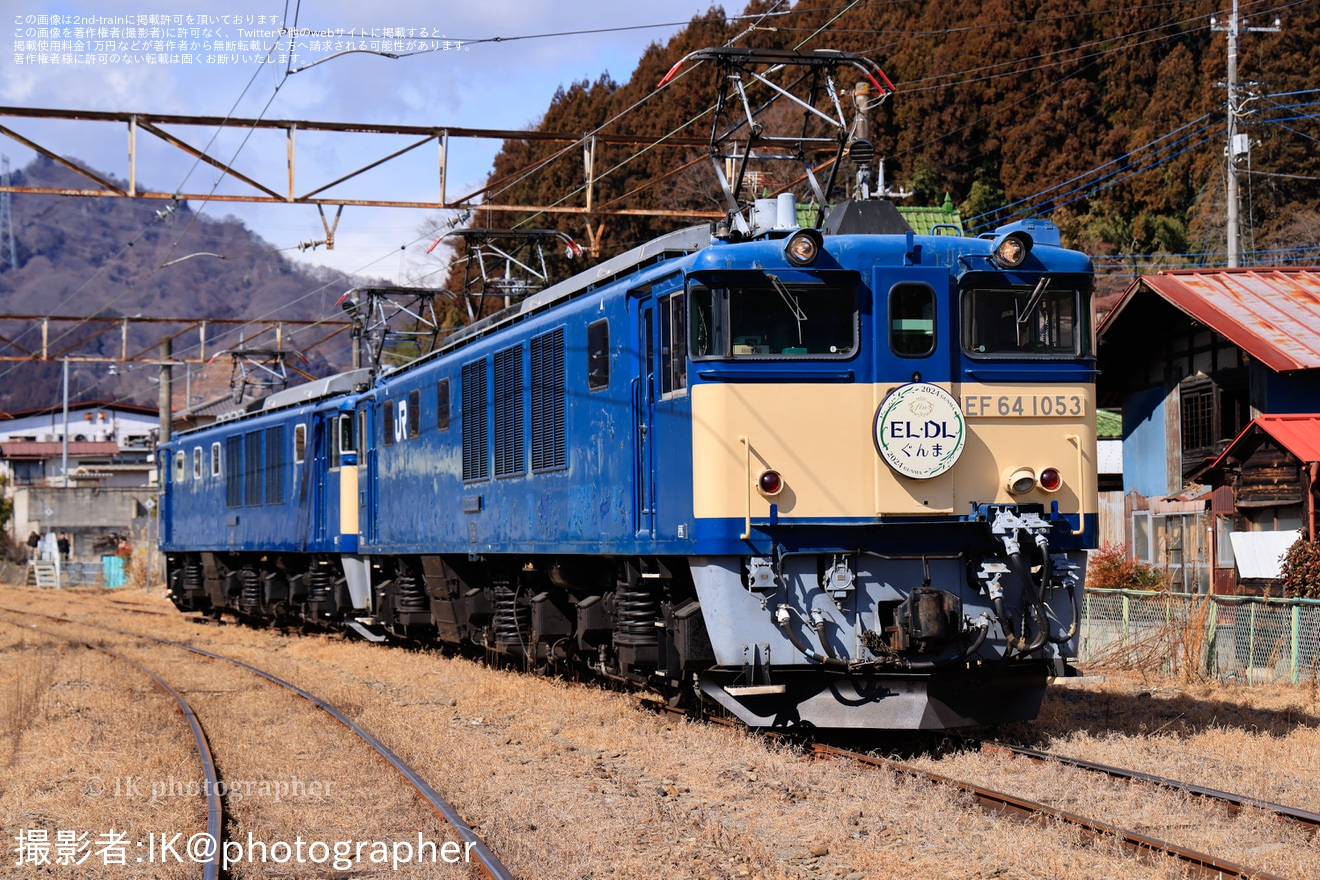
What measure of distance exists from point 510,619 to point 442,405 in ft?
9.86

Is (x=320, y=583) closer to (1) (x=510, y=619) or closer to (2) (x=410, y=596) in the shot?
(2) (x=410, y=596)

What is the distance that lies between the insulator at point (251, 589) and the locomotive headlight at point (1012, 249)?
A: 62.7 feet

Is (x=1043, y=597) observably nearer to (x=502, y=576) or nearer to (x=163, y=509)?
(x=502, y=576)

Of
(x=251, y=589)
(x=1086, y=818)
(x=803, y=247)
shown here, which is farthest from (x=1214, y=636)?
(x=251, y=589)

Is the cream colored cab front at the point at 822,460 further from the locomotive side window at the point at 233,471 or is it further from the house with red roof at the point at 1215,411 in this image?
the locomotive side window at the point at 233,471

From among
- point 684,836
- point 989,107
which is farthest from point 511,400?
point 989,107

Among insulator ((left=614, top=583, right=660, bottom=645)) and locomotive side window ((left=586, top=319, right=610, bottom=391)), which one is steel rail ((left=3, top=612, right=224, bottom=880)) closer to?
insulator ((left=614, top=583, right=660, bottom=645))

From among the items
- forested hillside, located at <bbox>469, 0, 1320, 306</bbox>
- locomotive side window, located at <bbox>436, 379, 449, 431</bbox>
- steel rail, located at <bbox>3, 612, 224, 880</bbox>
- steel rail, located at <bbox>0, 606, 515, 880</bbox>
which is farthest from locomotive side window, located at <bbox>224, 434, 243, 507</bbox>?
forested hillside, located at <bbox>469, 0, 1320, 306</bbox>

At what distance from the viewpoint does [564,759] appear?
1070 centimetres

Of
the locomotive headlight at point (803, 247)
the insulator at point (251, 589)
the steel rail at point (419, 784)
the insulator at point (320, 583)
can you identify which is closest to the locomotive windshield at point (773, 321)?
the locomotive headlight at point (803, 247)

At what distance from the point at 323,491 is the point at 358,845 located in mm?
15024

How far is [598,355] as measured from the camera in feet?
40.9

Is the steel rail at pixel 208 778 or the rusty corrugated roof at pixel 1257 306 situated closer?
the steel rail at pixel 208 778

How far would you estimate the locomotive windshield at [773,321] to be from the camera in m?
10.4
